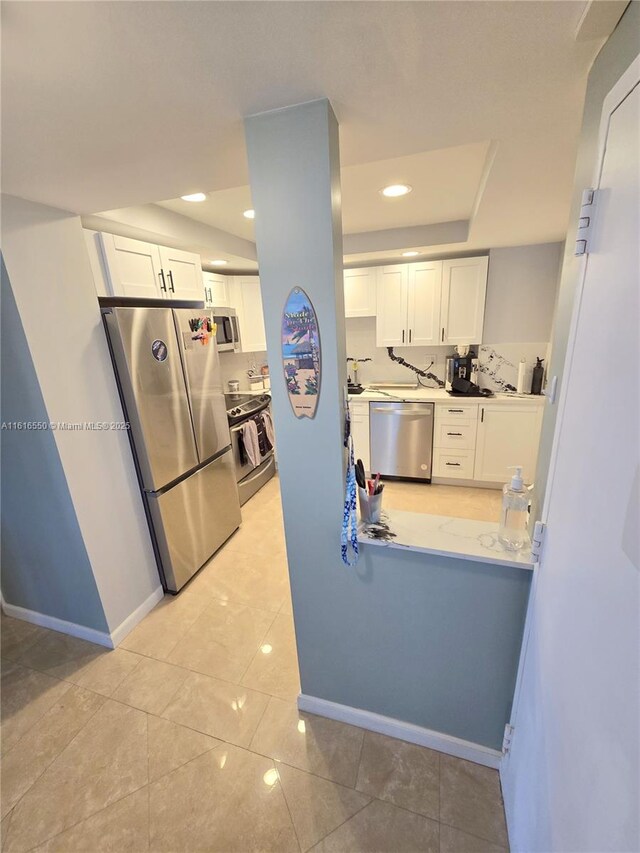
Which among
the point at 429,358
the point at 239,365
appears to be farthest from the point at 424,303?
the point at 239,365

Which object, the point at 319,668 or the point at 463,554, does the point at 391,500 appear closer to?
the point at 319,668

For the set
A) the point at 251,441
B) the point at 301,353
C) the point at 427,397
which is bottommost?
the point at 251,441

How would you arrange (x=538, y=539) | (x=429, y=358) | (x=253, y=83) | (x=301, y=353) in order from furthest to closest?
(x=429, y=358) → (x=301, y=353) → (x=538, y=539) → (x=253, y=83)

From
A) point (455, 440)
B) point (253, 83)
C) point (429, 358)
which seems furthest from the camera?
point (429, 358)

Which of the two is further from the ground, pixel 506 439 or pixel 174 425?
pixel 174 425

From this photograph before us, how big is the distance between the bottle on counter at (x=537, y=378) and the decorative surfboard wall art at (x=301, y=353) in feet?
9.97

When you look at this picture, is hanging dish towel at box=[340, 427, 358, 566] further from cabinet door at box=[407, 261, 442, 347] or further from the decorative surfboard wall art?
cabinet door at box=[407, 261, 442, 347]

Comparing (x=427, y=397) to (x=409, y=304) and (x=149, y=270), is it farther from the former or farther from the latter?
(x=149, y=270)

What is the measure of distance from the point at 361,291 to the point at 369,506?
9.69 ft

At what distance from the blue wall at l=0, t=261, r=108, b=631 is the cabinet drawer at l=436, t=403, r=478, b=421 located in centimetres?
308

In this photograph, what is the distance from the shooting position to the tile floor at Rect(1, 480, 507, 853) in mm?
1216

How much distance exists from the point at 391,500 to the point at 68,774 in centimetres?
275

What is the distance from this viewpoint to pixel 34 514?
1895mm

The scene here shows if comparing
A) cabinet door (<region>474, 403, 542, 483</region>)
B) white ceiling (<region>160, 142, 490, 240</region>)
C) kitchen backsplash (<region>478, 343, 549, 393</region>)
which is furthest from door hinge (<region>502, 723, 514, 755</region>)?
kitchen backsplash (<region>478, 343, 549, 393</region>)
